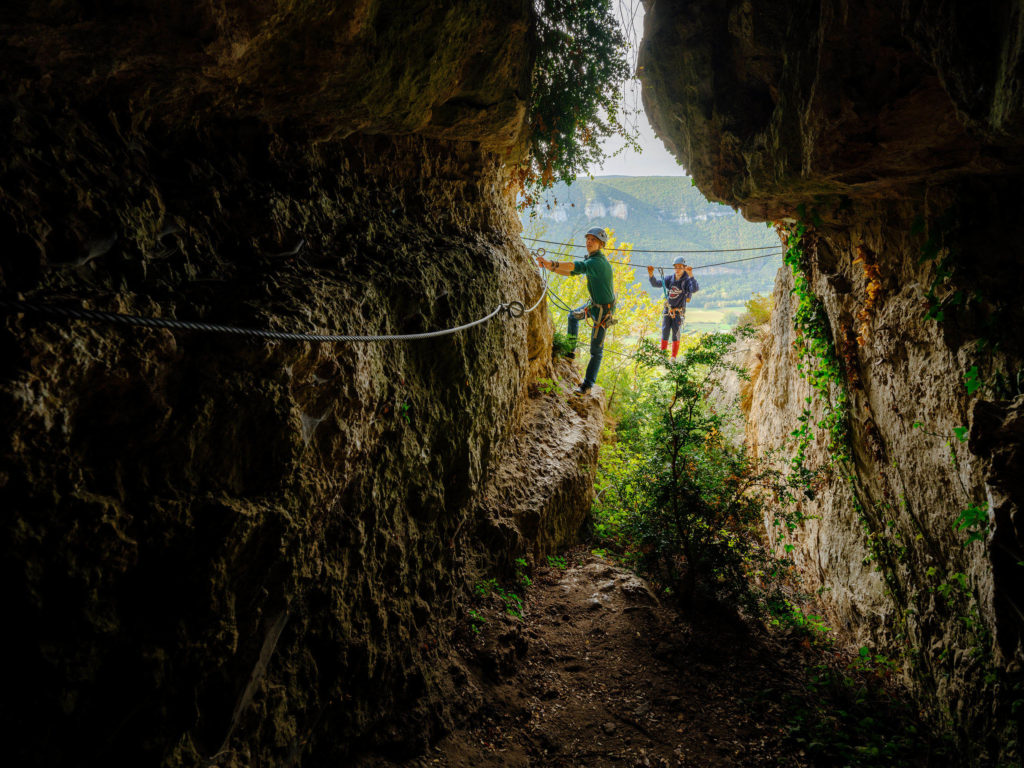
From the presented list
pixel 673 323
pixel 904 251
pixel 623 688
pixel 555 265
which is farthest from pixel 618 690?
pixel 673 323

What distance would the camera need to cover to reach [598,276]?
849 cm

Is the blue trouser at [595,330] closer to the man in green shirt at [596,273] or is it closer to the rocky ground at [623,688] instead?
the man in green shirt at [596,273]

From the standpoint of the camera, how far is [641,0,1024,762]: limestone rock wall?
10.1ft

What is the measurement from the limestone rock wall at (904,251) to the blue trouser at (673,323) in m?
8.61

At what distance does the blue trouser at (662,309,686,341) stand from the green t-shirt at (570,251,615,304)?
7022 millimetres

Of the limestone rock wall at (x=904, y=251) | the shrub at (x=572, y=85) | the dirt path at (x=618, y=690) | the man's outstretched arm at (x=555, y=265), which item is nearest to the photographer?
the limestone rock wall at (x=904, y=251)

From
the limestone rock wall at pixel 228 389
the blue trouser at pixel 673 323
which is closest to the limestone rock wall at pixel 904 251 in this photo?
the limestone rock wall at pixel 228 389

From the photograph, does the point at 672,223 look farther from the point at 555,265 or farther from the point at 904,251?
the point at 904,251

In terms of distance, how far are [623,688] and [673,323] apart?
39.9ft

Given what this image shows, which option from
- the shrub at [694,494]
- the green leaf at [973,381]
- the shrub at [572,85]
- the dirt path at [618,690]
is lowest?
the dirt path at [618,690]

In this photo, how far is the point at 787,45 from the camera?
396cm

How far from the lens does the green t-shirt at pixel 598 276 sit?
8438 mm

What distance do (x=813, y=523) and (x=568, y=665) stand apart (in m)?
4.21

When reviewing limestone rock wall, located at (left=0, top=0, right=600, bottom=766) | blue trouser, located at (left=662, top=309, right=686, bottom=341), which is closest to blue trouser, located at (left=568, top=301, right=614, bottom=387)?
limestone rock wall, located at (left=0, top=0, right=600, bottom=766)
